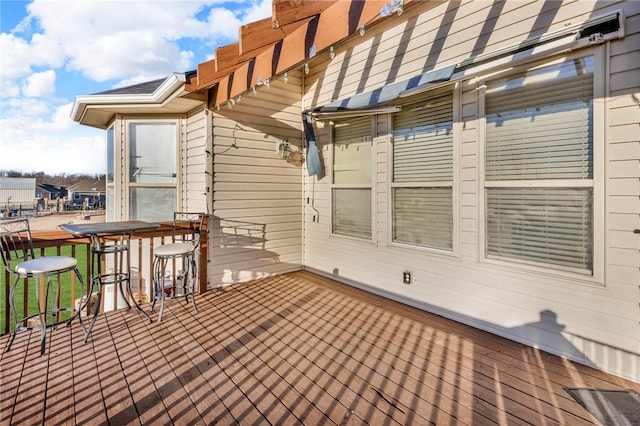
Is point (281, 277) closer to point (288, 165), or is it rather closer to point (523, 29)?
point (288, 165)

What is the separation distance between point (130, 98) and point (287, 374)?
12.7 feet

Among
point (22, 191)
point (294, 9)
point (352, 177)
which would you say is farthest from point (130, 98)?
point (22, 191)

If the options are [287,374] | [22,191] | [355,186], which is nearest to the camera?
[287,374]

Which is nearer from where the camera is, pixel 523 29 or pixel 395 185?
pixel 523 29

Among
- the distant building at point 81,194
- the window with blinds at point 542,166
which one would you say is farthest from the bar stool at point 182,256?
the distant building at point 81,194

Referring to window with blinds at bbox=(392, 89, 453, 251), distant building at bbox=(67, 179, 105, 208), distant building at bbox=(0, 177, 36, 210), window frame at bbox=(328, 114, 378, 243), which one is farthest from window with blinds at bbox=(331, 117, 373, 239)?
distant building at bbox=(0, 177, 36, 210)

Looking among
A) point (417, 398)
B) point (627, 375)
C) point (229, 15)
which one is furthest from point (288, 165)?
point (627, 375)

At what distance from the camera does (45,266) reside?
8.44 ft

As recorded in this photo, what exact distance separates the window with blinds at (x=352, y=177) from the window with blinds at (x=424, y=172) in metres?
0.43

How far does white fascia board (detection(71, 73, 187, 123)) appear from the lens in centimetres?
356

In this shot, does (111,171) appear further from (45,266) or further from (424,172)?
(424,172)

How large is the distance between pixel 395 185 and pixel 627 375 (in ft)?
8.29

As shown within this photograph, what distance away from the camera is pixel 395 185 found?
385 centimetres

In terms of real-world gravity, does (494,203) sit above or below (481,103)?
below
